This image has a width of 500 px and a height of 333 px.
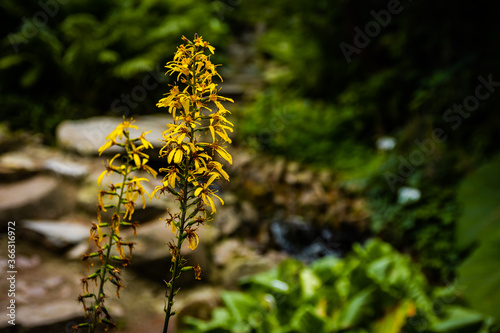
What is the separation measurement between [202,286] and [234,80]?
4556 mm

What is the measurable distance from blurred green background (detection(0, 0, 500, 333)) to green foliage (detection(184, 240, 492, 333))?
20 millimetres

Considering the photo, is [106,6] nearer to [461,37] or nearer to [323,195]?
[323,195]

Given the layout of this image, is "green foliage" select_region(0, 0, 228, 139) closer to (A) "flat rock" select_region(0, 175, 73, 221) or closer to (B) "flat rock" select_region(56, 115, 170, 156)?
(B) "flat rock" select_region(56, 115, 170, 156)

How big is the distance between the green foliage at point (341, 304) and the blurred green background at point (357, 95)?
2 centimetres

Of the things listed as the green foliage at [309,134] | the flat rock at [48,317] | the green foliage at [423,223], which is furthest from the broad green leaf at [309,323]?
the green foliage at [309,134]

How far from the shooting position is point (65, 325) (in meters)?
2.02

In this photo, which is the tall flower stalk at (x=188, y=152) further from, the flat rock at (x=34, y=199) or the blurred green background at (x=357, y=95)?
the flat rock at (x=34, y=199)

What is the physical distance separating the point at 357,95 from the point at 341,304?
143 inches

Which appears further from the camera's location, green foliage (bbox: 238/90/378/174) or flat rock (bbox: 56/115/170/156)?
green foliage (bbox: 238/90/378/174)

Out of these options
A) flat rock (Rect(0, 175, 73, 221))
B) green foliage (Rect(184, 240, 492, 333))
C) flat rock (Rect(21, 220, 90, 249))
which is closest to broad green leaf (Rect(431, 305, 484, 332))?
green foliage (Rect(184, 240, 492, 333))

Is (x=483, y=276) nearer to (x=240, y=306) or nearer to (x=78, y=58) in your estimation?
(x=240, y=306)

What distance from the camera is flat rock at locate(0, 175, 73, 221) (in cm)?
295

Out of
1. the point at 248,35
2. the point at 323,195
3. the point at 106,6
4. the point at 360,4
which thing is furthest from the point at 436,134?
the point at 248,35

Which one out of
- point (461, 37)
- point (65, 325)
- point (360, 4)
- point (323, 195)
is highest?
point (360, 4)
